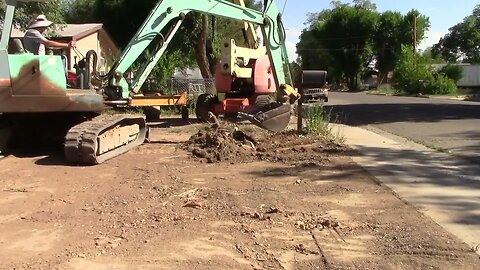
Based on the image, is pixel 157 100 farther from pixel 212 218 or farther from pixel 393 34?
pixel 393 34

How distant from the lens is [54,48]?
9672 mm

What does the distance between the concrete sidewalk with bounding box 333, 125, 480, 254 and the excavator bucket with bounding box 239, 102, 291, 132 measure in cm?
156

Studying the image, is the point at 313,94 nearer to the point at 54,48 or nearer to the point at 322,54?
the point at 54,48

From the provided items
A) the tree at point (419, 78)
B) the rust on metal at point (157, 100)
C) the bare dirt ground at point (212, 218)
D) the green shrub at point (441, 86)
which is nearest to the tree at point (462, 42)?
the tree at point (419, 78)

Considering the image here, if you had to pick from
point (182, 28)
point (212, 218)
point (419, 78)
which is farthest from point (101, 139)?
point (419, 78)

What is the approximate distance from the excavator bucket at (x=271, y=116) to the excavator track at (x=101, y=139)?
2.31 m

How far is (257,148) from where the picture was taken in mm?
10922

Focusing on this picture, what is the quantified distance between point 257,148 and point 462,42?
107m

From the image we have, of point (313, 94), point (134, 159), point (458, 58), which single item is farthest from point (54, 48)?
point (458, 58)

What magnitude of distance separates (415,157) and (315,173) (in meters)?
2.76

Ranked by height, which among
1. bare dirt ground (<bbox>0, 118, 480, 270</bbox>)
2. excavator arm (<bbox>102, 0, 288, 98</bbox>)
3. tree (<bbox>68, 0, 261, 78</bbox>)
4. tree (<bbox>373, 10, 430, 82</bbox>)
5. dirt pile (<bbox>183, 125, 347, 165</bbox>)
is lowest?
bare dirt ground (<bbox>0, 118, 480, 270</bbox>)

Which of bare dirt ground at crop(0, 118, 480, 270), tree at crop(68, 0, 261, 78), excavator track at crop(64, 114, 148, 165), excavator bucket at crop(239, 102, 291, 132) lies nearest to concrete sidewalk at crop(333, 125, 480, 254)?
bare dirt ground at crop(0, 118, 480, 270)

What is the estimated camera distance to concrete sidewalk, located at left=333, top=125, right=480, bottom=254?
19.9ft

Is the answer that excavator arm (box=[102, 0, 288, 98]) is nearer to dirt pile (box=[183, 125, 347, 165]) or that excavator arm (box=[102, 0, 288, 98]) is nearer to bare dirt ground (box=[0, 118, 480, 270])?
dirt pile (box=[183, 125, 347, 165])
